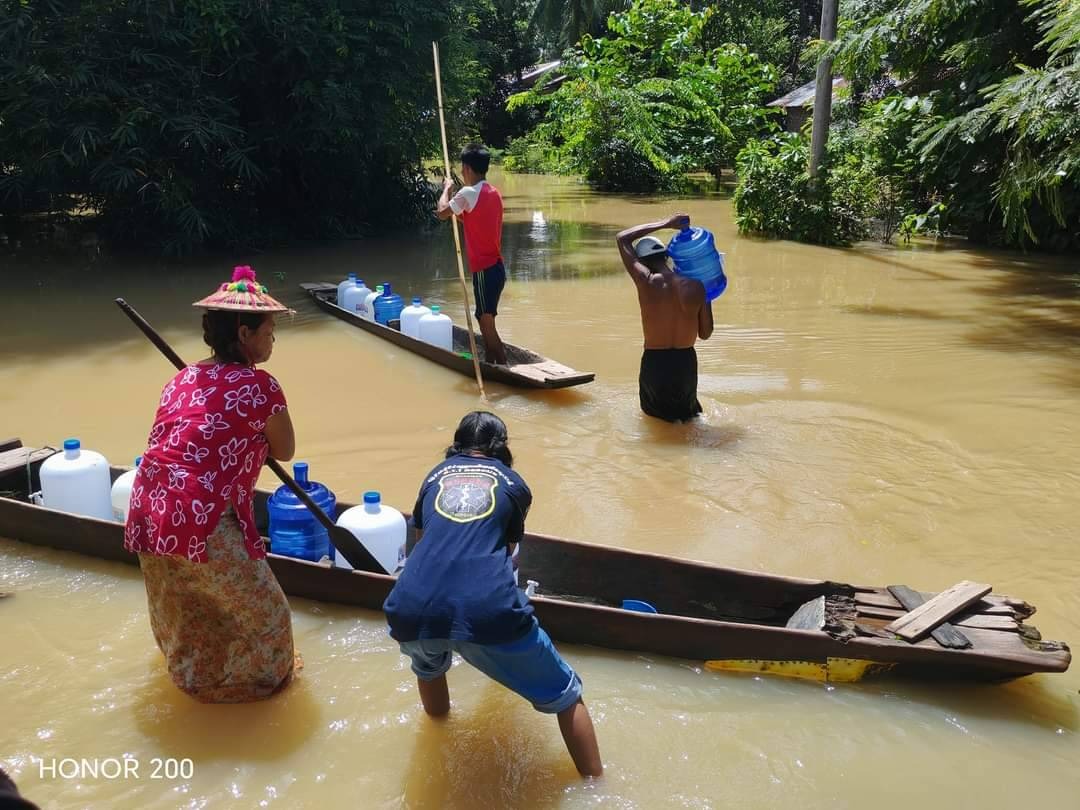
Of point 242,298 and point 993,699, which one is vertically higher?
point 242,298

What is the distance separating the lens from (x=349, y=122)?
12656 mm

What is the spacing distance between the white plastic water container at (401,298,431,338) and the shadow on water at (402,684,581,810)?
5287 millimetres

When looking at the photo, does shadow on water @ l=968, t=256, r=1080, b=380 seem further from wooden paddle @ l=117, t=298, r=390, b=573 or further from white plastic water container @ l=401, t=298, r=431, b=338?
wooden paddle @ l=117, t=298, r=390, b=573

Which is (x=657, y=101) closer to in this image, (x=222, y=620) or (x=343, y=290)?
(x=343, y=290)

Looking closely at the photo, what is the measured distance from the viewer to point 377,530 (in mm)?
4082

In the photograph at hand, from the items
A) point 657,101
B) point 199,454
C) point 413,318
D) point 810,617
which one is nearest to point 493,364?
point 413,318

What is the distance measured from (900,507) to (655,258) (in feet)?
7.30

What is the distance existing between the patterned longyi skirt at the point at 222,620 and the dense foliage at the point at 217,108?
373 inches

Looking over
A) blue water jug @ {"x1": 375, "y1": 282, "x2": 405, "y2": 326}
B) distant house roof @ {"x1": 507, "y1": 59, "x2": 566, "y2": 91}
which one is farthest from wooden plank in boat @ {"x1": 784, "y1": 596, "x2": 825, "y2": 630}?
distant house roof @ {"x1": 507, "y1": 59, "x2": 566, "y2": 91}

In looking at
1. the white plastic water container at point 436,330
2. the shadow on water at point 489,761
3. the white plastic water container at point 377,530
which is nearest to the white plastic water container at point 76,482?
the white plastic water container at point 377,530

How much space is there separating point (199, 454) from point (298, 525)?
48.6 inches

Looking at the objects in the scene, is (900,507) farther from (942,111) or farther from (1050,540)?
(942,111)

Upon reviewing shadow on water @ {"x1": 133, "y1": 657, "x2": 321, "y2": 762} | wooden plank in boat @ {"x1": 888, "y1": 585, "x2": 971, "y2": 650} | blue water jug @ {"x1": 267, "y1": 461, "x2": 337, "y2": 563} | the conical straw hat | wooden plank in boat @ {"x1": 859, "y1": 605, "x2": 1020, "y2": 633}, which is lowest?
shadow on water @ {"x1": 133, "y1": 657, "x2": 321, "y2": 762}

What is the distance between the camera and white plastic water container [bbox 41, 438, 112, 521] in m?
4.52
